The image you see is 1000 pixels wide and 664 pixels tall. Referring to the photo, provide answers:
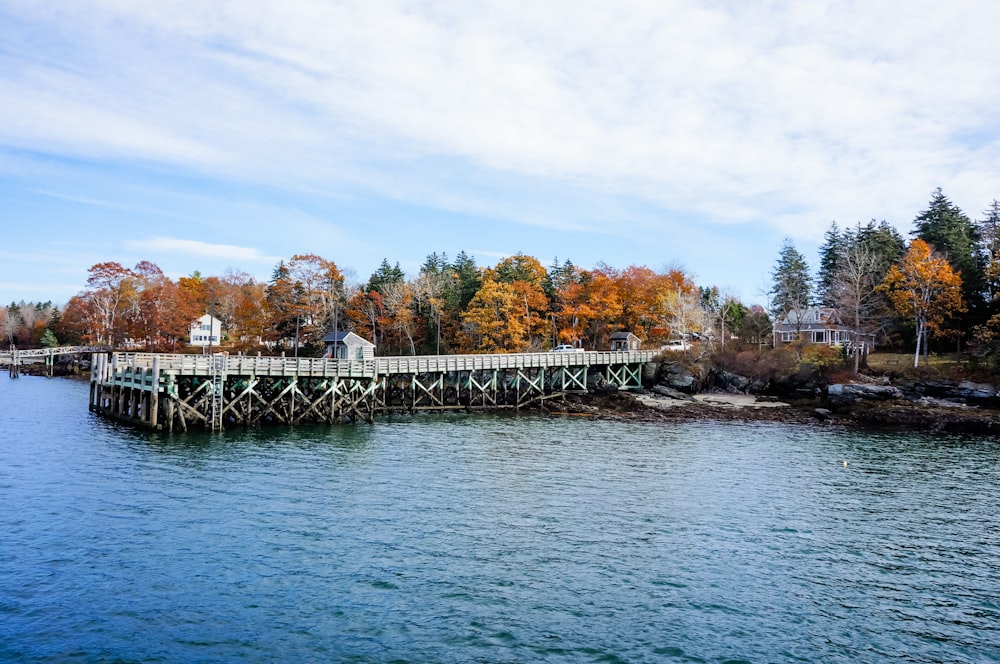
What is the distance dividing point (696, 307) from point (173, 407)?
186 ft

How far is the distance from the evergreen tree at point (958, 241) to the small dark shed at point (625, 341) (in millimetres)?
29064

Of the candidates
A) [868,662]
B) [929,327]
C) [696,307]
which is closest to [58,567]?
[868,662]

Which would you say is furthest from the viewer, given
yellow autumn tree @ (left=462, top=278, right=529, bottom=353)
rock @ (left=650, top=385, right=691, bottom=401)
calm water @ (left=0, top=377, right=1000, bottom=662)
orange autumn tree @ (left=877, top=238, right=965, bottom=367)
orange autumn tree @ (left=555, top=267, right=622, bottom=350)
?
orange autumn tree @ (left=555, top=267, right=622, bottom=350)

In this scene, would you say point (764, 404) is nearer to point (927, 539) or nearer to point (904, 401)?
point (904, 401)

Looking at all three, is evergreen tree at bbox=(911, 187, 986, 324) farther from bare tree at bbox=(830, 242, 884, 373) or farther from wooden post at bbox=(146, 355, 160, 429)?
wooden post at bbox=(146, 355, 160, 429)

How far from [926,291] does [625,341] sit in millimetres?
26644

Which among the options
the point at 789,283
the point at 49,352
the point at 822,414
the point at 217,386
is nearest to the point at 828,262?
the point at 789,283

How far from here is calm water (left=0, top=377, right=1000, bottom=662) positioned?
12.9 meters

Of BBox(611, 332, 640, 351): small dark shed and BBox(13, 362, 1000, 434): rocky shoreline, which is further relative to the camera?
→ BBox(611, 332, 640, 351): small dark shed

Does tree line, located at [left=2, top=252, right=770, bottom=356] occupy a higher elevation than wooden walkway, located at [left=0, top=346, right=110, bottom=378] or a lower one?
higher

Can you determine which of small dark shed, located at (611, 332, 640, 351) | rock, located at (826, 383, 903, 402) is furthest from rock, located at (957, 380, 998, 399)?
small dark shed, located at (611, 332, 640, 351)

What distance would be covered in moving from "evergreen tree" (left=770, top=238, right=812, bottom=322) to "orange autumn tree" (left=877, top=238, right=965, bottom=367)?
22.2 meters

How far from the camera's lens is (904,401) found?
4725 cm

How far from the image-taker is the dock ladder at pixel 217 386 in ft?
122
